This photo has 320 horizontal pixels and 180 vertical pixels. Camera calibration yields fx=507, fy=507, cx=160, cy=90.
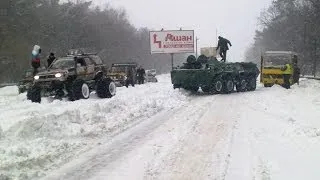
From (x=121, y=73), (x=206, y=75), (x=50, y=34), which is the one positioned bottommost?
(x=121, y=73)

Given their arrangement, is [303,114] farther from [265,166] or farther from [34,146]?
[34,146]

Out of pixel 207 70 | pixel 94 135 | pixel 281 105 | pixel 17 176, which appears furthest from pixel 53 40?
pixel 17 176

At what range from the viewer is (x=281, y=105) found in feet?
61.2

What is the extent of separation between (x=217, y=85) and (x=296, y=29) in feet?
182

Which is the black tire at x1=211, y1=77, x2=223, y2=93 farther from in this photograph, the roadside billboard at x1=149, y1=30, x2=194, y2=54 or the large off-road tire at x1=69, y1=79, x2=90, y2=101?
the roadside billboard at x1=149, y1=30, x2=194, y2=54

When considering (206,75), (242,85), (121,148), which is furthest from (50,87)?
(242,85)

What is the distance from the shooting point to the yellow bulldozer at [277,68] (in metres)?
31.1

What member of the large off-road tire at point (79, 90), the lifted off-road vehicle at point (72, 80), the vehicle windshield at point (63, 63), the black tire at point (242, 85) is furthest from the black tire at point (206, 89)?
the vehicle windshield at point (63, 63)

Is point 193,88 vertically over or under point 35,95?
under

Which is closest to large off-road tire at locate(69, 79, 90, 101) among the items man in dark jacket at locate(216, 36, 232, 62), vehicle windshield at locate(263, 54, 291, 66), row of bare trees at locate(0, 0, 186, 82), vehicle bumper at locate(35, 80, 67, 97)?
vehicle bumper at locate(35, 80, 67, 97)

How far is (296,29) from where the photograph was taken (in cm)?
7831

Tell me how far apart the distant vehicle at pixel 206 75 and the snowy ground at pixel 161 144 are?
8.90 m

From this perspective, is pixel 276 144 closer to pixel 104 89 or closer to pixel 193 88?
pixel 104 89

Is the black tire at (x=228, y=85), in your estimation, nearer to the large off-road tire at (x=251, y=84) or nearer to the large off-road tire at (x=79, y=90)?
the large off-road tire at (x=251, y=84)
